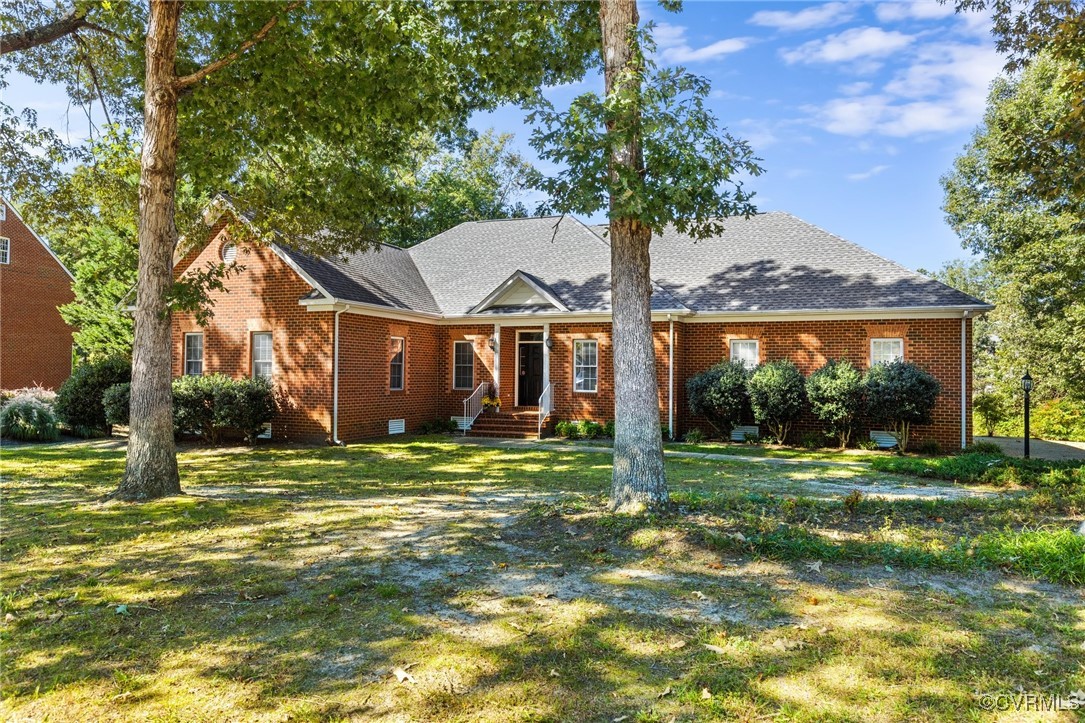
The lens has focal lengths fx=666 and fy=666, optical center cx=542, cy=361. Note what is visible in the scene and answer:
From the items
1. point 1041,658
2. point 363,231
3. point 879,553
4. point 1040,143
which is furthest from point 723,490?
point 363,231

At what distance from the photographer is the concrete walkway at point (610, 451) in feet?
42.4

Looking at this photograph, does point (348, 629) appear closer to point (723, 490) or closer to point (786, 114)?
point (723, 490)

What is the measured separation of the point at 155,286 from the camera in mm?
8906

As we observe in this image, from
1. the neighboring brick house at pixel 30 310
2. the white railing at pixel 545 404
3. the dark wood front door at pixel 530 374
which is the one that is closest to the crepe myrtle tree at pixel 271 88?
the white railing at pixel 545 404

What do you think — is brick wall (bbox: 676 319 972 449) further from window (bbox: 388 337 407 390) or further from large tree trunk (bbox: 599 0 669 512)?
large tree trunk (bbox: 599 0 669 512)

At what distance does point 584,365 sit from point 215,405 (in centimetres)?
922

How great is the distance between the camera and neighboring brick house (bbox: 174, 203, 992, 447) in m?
15.8

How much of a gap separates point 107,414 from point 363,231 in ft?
29.7

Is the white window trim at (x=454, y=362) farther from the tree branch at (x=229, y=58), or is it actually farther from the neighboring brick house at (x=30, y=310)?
the neighboring brick house at (x=30, y=310)

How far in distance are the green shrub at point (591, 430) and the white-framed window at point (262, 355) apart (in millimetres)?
8172

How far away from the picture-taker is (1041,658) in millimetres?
3717

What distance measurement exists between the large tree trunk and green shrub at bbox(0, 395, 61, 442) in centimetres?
1649

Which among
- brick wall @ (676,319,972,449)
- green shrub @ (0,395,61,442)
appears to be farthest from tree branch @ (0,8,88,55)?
brick wall @ (676,319,972,449)

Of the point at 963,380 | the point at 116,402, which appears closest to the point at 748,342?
the point at 963,380
